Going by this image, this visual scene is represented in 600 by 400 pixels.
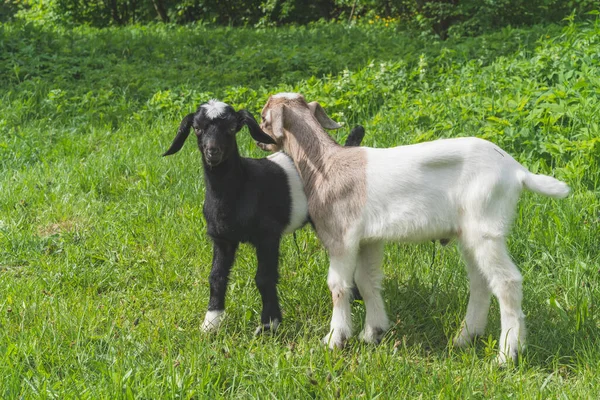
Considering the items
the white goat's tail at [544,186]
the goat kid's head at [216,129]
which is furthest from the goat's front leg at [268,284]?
the white goat's tail at [544,186]

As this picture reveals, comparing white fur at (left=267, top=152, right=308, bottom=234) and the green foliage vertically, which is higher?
white fur at (left=267, top=152, right=308, bottom=234)

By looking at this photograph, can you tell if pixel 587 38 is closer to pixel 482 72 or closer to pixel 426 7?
pixel 482 72

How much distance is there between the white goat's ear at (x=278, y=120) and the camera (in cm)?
382

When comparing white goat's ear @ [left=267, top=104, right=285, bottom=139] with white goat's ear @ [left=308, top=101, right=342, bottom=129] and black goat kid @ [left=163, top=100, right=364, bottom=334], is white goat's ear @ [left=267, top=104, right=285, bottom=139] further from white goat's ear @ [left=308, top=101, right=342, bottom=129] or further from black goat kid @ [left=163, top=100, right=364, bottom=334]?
white goat's ear @ [left=308, top=101, right=342, bottom=129]

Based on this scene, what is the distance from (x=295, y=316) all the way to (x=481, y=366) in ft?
3.51

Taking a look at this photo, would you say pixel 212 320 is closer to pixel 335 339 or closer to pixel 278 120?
pixel 335 339

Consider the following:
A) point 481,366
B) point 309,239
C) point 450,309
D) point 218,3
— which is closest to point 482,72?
point 309,239

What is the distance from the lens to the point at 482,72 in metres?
7.46

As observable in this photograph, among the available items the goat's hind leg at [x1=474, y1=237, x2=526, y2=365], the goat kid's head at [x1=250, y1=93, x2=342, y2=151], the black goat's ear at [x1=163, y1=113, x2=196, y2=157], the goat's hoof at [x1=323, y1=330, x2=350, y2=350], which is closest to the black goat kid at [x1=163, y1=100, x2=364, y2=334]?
the black goat's ear at [x1=163, y1=113, x2=196, y2=157]

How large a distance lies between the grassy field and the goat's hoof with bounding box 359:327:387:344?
0.25 feet

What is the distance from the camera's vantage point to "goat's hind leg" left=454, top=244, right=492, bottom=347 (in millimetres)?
3619

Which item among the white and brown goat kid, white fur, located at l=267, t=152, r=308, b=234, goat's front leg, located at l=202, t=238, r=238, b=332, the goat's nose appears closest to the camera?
the white and brown goat kid

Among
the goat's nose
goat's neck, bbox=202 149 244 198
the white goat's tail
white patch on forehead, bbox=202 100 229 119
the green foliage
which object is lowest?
the green foliage

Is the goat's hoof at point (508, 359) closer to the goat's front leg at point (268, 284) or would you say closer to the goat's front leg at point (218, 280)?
the goat's front leg at point (268, 284)
